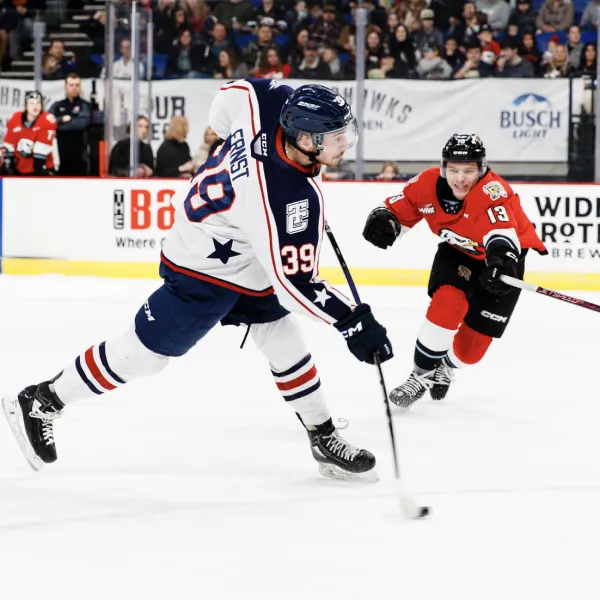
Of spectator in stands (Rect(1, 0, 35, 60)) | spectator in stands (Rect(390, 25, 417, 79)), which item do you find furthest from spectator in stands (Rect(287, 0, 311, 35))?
spectator in stands (Rect(1, 0, 35, 60))

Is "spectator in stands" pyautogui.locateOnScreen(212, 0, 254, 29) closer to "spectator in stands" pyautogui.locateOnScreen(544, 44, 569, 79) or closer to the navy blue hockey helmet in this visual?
"spectator in stands" pyautogui.locateOnScreen(544, 44, 569, 79)

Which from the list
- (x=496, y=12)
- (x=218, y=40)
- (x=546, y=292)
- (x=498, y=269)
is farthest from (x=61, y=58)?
(x=546, y=292)

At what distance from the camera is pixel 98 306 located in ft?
21.0

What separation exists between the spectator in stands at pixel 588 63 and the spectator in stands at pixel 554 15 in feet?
2.61

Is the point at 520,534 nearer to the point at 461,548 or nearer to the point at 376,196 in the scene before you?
the point at 461,548

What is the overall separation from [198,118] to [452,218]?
4689mm

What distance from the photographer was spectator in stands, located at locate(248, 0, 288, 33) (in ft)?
28.5

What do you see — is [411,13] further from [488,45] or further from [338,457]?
[338,457]

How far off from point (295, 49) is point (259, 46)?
27 cm

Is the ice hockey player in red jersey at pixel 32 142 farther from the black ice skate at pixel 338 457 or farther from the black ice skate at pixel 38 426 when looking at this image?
the black ice skate at pixel 338 457

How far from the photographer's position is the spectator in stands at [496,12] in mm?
8695

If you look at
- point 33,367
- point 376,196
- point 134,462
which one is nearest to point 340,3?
point 376,196

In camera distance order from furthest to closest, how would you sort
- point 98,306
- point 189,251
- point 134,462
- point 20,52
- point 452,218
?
point 20,52 < point 98,306 < point 452,218 < point 134,462 < point 189,251

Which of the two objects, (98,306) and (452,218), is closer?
(452,218)
